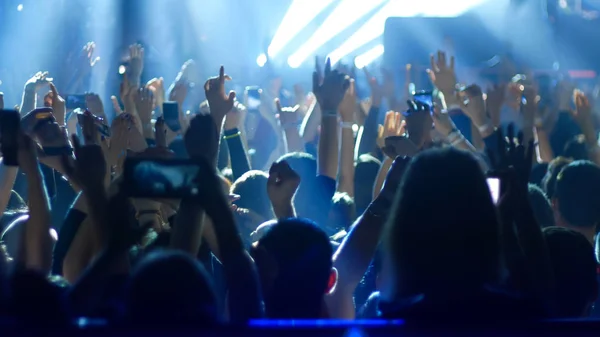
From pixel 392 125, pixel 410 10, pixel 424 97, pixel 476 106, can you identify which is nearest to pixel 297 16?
pixel 410 10

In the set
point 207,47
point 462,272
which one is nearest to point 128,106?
point 462,272

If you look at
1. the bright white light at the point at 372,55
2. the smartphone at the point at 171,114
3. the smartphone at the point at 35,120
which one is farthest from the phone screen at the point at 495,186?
the bright white light at the point at 372,55

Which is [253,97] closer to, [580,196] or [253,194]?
[253,194]

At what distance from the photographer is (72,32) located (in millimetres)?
9891

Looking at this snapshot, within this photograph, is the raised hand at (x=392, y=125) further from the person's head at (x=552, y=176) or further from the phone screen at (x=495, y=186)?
the phone screen at (x=495, y=186)

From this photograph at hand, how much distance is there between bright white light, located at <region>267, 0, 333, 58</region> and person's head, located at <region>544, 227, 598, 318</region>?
1081 cm

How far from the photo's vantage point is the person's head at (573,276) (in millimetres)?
2086

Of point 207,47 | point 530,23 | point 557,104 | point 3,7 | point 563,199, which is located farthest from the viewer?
point 207,47

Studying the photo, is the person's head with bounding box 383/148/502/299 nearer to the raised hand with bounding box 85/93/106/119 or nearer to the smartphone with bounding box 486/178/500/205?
the smartphone with bounding box 486/178/500/205

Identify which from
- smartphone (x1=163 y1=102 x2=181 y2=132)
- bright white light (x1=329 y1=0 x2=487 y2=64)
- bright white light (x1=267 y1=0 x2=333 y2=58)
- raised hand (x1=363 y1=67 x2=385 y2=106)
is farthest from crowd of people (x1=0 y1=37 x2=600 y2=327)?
bright white light (x1=267 y1=0 x2=333 y2=58)

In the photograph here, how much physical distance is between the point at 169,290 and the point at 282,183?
3.59 feet

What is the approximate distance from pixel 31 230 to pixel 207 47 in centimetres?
1040

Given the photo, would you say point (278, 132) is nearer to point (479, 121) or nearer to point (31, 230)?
point (479, 121)

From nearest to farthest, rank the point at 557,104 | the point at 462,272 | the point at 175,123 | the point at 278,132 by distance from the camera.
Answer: the point at 462,272 → the point at 175,123 → the point at 557,104 → the point at 278,132
